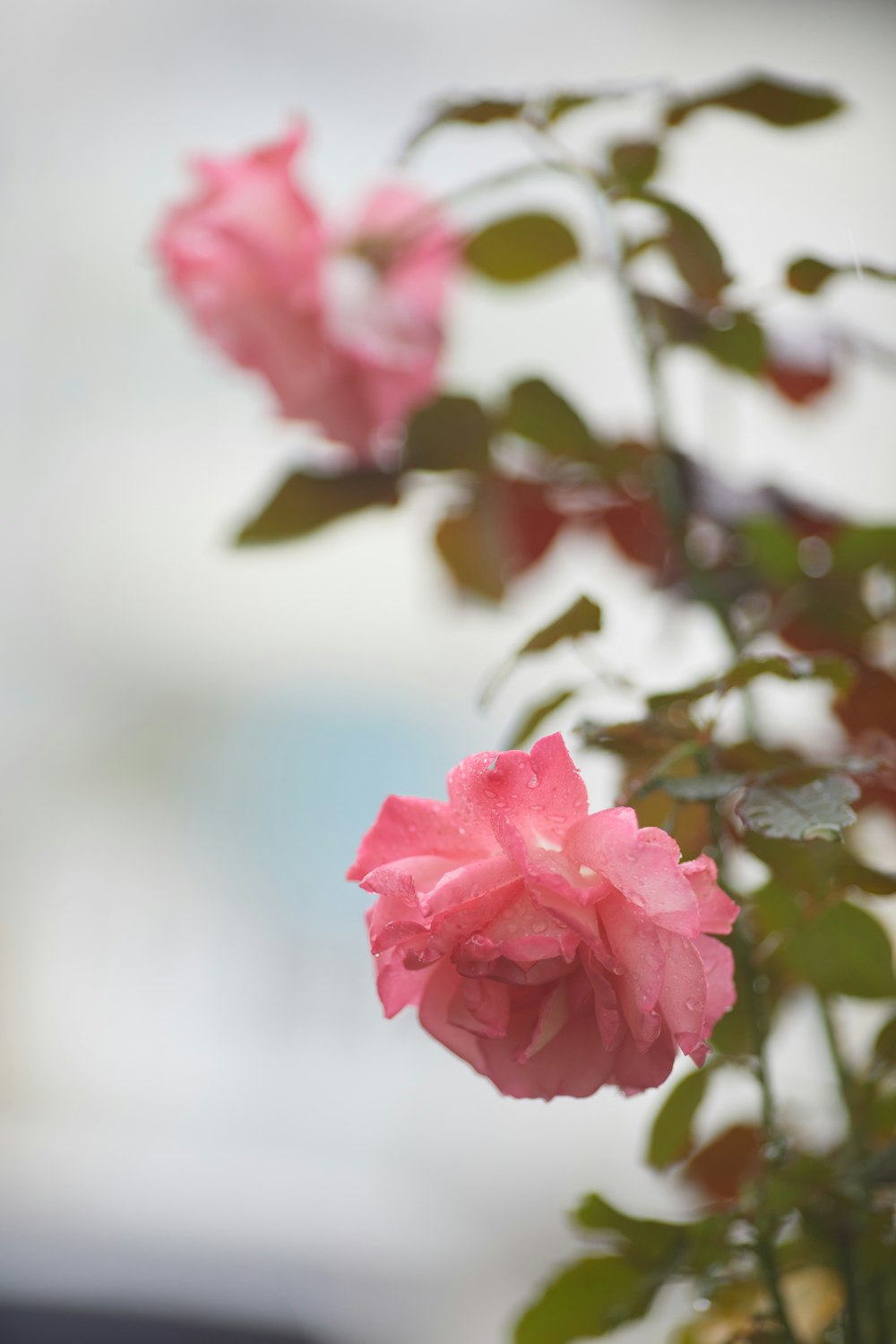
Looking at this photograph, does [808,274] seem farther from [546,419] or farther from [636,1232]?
[636,1232]

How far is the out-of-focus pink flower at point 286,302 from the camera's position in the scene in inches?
19.4

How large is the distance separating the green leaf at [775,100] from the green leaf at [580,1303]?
1.31 ft

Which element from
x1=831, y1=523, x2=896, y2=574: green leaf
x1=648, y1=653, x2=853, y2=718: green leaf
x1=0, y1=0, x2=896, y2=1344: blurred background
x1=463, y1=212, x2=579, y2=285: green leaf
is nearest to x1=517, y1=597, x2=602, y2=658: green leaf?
x1=648, y1=653, x2=853, y2=718: green leaf

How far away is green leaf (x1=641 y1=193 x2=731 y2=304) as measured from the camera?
41 centimetres

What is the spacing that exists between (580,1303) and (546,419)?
0.31m

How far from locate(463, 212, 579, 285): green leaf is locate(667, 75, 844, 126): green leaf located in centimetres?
10

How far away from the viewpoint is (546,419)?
468 millimetres

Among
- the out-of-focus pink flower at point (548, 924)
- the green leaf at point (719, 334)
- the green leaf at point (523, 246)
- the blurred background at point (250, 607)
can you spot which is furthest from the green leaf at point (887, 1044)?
the blurred background at point (250, 607)

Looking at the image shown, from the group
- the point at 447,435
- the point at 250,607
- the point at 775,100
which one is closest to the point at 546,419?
the point at 447,435

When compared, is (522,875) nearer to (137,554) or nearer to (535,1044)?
(535,1044)

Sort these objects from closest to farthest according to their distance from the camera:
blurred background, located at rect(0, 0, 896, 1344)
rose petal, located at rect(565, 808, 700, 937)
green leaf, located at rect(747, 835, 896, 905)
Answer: rose petal, located at rect(565, 808, 700, 937) < green leaf, located at rect(747, 835, 896, 905) < blurred background, located at rect(0, 0, 896, 1344)

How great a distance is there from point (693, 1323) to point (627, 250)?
45 cm

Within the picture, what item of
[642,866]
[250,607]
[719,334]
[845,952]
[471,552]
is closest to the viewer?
[642,866]

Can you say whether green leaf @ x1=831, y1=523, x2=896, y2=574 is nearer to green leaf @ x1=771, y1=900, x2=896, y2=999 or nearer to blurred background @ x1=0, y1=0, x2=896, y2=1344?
green leaf @ x1=771, y1=900, x2=896, y2=999
